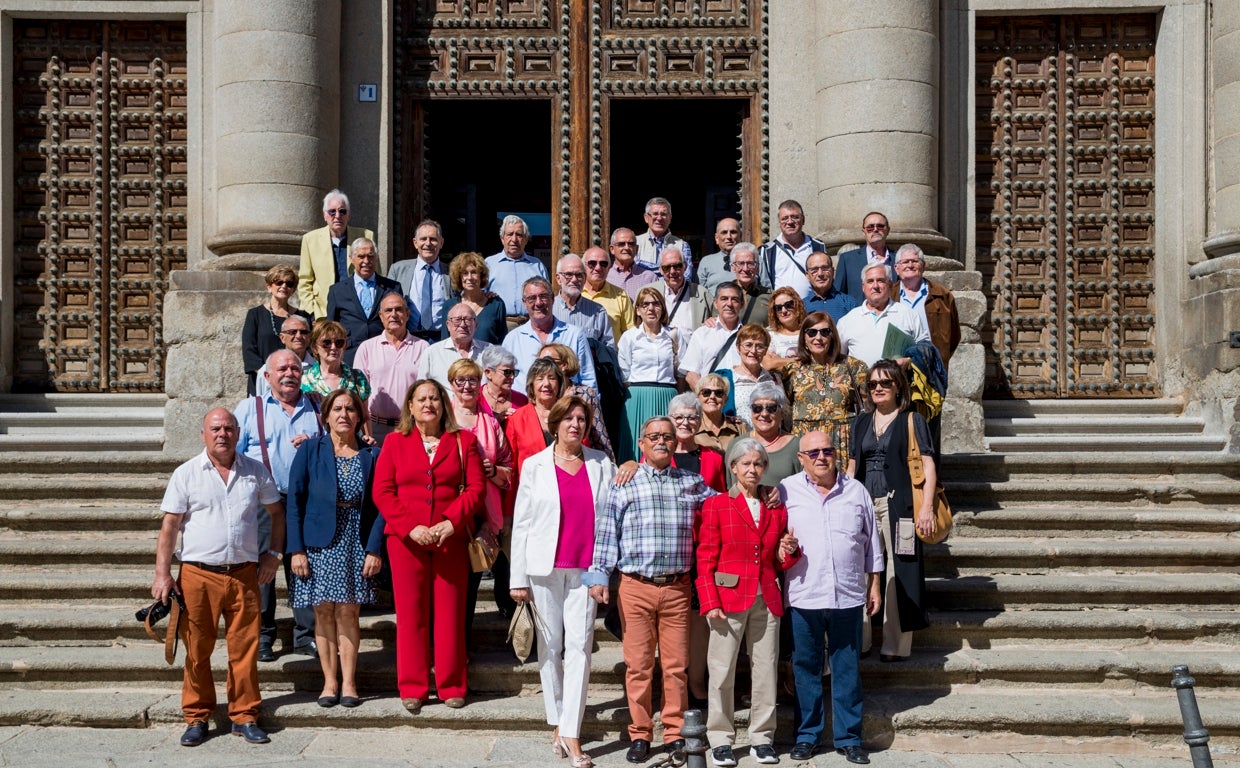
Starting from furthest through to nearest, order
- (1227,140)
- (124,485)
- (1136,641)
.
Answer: (1227,140) < (124,485) < (1136,641)

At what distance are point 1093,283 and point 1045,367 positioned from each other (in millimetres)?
834

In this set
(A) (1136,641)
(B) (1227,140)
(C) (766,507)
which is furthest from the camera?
(B) (1227,140)

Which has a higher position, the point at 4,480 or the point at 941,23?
the point at 941,23

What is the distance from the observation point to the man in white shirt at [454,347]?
8336 mm

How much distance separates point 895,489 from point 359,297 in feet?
12.3

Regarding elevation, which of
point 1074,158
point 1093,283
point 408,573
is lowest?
point 408,573

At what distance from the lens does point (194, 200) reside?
1201 cm

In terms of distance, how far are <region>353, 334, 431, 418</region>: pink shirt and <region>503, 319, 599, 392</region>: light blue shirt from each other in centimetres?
57

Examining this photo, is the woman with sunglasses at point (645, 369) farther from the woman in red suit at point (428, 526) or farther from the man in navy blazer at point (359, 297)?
the man in navy blazer at point (359, 297)

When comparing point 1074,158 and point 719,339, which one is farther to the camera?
point 1074,158

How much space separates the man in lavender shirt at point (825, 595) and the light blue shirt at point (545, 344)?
174cm

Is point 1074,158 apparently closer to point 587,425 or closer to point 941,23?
point 941,23

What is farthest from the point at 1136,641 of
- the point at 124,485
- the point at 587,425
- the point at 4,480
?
the point at 4,480

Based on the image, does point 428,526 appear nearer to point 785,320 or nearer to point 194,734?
point 194,734
